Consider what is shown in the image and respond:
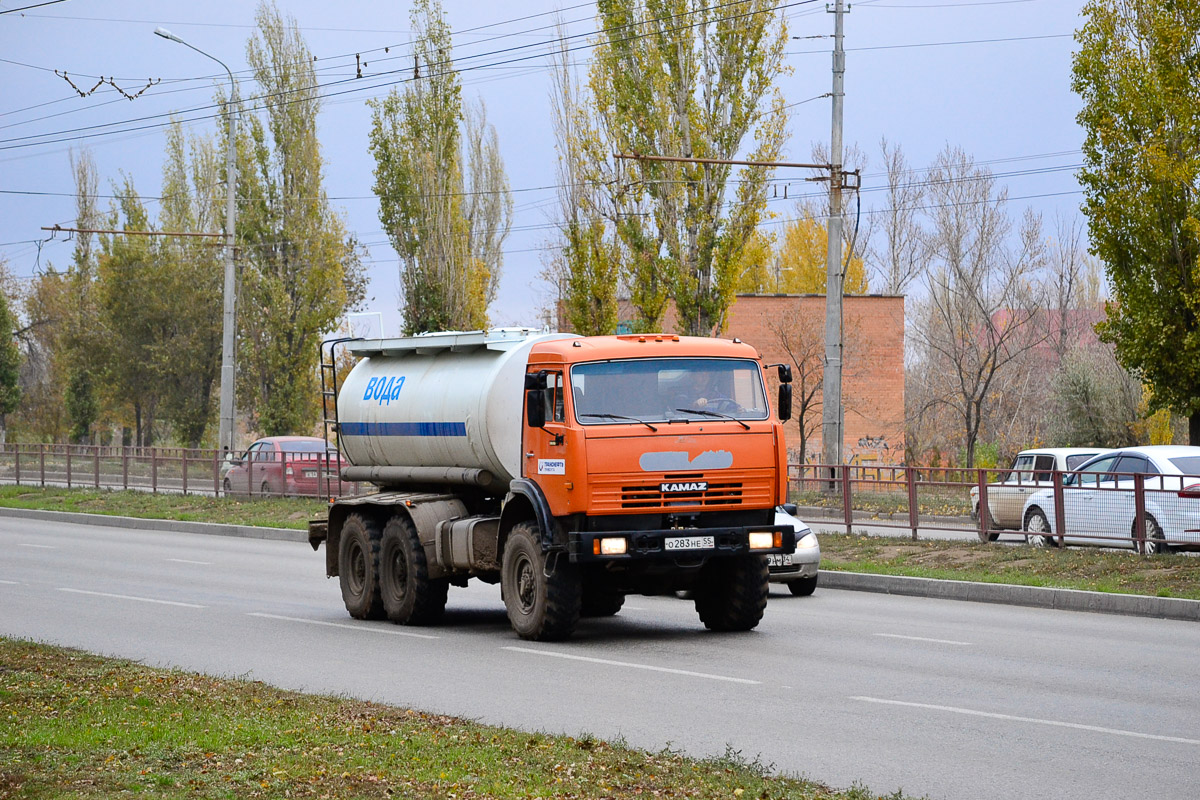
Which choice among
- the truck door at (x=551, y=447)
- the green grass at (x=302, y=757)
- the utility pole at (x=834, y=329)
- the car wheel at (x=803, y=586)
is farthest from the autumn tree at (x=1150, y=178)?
the green grass at (x=302, y=757)

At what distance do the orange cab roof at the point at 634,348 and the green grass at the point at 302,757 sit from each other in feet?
16.6

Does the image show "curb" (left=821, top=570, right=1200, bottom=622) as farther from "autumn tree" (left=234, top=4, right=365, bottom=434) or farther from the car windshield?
"autumn tree" (left=234, top=4, right=365, bottom=434)

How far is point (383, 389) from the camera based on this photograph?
54.4ft

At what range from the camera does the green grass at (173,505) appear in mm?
31062

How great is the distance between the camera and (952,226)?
60.2m

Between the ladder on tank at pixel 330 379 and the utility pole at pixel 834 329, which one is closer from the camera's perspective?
the ladder on tank at pixel 330 379

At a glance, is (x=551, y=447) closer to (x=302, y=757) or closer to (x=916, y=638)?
(x=916, y=638)

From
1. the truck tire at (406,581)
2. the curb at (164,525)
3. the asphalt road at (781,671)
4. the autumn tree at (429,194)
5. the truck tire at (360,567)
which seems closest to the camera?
the asphalt road at (781,671)

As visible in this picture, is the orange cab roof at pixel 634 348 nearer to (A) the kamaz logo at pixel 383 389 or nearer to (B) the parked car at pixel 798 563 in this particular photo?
(A) the kamaz logo at pixel 383 389

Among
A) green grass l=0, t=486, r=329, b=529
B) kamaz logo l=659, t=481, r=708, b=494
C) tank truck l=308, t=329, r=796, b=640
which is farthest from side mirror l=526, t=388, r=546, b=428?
green grass l=0, t=486, r=329, b=529

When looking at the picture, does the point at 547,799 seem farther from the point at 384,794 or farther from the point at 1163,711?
the point at 1163,711

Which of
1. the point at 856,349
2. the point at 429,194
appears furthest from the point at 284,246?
the point at 856,349

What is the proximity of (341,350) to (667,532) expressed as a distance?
25.0 ft

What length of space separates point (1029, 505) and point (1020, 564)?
7.28 ft
